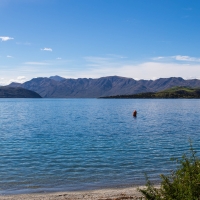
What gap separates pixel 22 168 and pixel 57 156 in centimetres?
560

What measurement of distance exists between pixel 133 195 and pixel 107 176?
564 cm

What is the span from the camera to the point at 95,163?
2809cm

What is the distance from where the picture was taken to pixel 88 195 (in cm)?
1864

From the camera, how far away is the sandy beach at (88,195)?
17.9 meters

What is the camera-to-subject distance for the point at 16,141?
41688mm

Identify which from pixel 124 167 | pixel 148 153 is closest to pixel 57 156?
pixel 124 167

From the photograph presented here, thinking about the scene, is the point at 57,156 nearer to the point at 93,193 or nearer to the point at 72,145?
the point at 72,145

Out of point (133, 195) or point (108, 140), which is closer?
point (133, 195)

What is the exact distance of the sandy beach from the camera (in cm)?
1786

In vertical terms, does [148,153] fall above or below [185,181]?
below

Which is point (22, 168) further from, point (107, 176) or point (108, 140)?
point (108, 140)

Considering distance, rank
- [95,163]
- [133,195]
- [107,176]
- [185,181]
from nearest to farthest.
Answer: [185,181] → [133,195] → [107,176] → [95,163]

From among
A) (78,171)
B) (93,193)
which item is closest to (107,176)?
(78,171)

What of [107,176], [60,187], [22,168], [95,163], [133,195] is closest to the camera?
[133,195]
